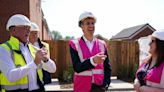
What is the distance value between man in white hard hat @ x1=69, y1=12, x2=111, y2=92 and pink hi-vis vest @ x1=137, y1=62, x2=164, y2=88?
718 millimetres

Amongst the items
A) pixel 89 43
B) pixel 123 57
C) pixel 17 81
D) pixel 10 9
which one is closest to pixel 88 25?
pixel 89 43

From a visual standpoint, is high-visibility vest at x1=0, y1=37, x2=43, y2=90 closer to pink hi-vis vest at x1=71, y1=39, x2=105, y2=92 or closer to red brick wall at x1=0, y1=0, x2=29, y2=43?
pink hi-vis vest at x1=71, y1=39, x2=105, y2=92

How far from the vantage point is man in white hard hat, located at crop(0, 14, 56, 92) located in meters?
3.18

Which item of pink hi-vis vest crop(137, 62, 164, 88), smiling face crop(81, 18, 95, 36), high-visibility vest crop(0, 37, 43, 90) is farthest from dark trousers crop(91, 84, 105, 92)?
high-visibility vest crop(0, 37, 43, 90)

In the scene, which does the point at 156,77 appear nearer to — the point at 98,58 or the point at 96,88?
the point at 98,58

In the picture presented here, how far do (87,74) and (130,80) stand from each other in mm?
11057

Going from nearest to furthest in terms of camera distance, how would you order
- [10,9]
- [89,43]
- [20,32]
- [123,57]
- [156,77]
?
[156,77] < [20,32] < [89,43] < [10,9] < [123,57]

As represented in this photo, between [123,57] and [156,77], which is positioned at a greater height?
[156,77]

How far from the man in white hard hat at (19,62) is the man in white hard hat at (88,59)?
22.9 inches

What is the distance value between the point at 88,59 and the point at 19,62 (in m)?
0.90

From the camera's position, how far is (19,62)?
3.28 meters

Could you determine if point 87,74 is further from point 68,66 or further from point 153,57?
point 68,66

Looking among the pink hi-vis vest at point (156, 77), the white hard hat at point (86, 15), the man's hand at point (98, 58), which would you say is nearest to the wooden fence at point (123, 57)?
the white hard hat at point (86, 15)

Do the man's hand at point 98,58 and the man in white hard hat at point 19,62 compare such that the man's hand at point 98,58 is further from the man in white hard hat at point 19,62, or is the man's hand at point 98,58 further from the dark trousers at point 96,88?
the man in white hard hat at point 19,62
